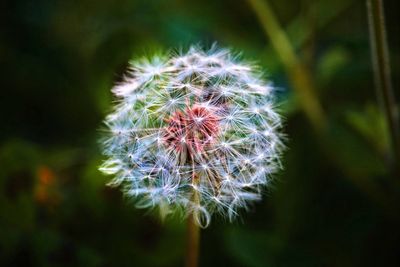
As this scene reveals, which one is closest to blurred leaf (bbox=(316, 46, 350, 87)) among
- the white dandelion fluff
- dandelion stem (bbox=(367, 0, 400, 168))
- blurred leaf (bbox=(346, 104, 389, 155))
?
blurred leaf (bbox=(346, 104, 389, 155))

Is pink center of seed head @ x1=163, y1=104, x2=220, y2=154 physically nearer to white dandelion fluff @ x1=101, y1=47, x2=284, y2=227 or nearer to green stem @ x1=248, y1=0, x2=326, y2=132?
white dandelion fluff @ x1=101, y1=47, x2=284, y2=227

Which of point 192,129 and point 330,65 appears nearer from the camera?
point 192,129

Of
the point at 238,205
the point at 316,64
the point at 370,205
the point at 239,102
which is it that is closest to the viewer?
the point at 238,205

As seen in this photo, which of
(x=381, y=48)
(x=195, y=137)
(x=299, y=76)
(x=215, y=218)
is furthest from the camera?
(x=299, y=76)

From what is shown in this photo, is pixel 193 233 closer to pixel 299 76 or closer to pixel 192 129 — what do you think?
pixel 192 129

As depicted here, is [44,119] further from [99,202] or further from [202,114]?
[202,114]

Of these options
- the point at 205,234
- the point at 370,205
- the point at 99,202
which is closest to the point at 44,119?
the point at 99,202

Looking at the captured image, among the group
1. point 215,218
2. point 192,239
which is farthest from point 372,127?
point 192,239

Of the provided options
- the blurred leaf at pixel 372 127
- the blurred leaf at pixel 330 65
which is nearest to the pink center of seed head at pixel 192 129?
the blurred leaf at pixel 372 127
